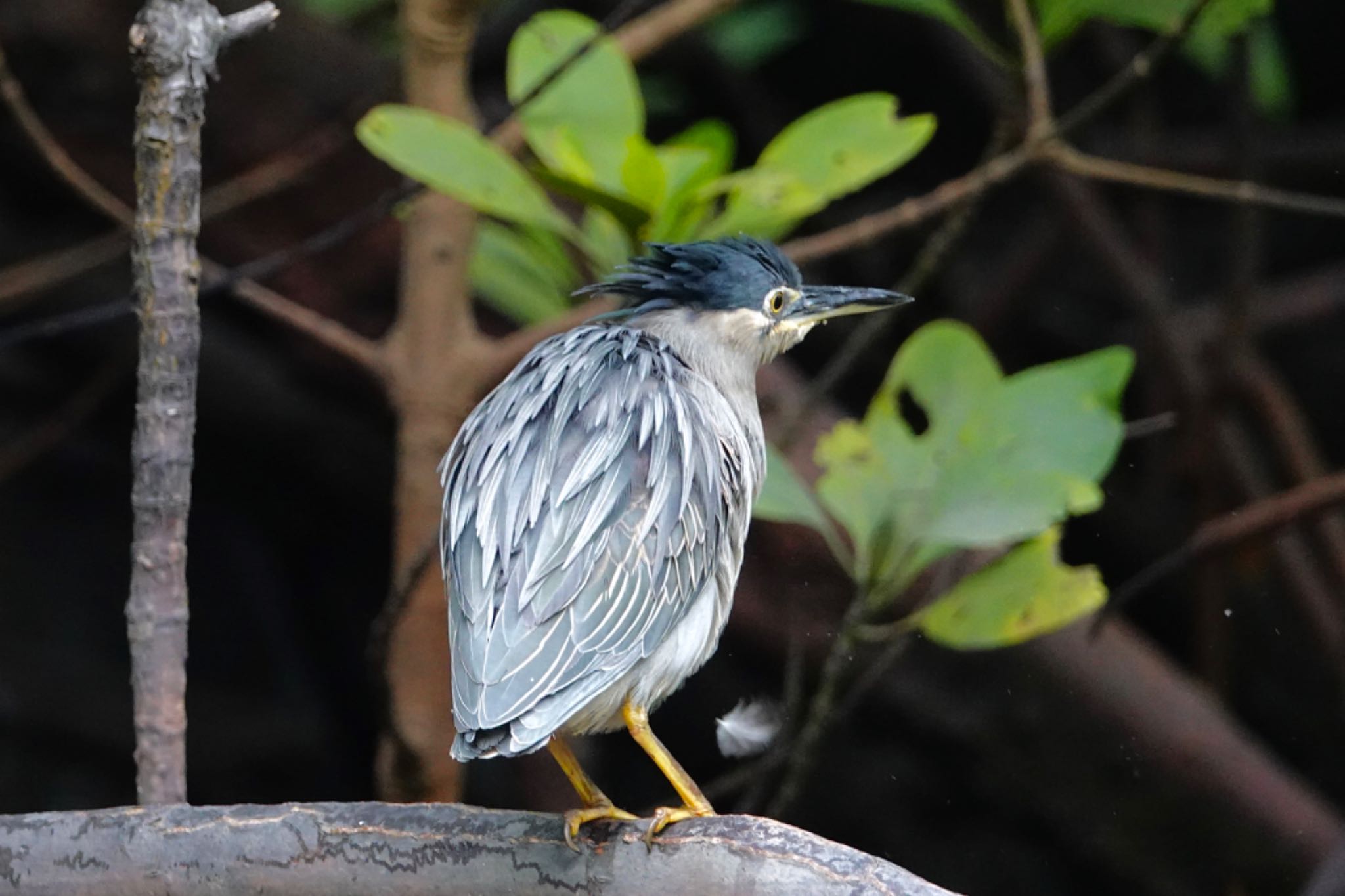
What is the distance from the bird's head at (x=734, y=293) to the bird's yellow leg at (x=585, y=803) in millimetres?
567

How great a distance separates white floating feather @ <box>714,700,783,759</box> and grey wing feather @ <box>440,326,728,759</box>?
0.29 metres

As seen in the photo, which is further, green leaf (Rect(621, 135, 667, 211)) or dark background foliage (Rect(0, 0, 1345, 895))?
dark background foliage (Rect(0, 0, 1345, 895))

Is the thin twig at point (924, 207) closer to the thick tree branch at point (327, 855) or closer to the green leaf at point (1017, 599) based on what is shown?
the green leaf at point (1017, 599)

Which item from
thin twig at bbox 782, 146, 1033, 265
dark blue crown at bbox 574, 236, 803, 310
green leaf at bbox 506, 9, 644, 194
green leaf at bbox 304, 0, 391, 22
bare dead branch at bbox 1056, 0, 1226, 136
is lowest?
dark blue crown at bbox 574, 236, 803, 310

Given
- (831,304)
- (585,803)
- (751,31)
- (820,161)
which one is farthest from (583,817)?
(751,31)

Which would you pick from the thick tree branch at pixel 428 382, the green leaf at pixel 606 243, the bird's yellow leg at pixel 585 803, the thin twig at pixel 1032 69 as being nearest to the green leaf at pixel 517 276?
the thick tree branch at pixel 428 382

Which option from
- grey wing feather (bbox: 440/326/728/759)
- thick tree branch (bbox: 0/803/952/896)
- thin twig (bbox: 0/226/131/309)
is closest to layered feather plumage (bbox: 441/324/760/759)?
grey wing feather (bbox: 440/326/728/759)

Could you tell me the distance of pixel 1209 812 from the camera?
9.42ft

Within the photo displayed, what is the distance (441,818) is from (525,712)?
14 centimetres

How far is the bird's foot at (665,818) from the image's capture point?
143cm

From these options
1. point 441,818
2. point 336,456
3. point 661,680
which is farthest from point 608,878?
point 336,456

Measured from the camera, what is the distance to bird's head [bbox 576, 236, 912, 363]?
1937 millimetres

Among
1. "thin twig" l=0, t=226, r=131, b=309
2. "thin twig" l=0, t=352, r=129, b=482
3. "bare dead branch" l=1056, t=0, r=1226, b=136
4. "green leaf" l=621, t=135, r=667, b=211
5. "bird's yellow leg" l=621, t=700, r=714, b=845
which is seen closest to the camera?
"bird's yellow leg" l=621, t=700, r=714, b=845

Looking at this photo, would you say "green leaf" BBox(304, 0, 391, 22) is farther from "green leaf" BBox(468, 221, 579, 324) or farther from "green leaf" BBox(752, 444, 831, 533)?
"green leaf" BBox(752, 444, 831, 533)
